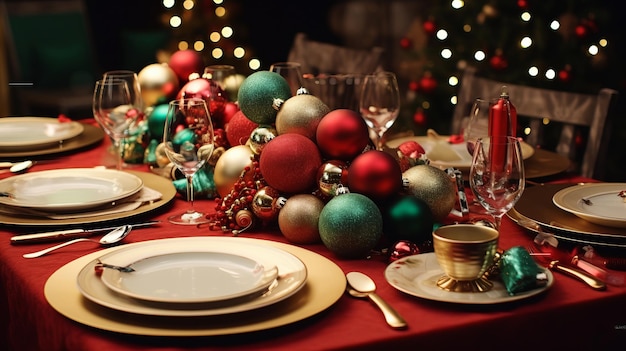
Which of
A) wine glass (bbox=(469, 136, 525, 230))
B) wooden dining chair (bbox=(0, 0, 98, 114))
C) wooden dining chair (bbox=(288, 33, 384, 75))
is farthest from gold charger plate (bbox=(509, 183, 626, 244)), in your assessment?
wooden dining chair (bbox=(0, 0, 98, 114))

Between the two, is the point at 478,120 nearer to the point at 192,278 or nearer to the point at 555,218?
the point at 555,218

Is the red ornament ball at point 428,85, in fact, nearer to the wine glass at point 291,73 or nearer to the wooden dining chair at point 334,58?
the wooden dining chair at point 334,58

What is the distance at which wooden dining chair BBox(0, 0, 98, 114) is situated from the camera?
16.9 feet

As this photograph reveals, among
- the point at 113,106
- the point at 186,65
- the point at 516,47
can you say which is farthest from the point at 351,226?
the point at 516,47

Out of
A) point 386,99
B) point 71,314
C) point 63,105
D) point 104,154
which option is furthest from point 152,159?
point 63,105

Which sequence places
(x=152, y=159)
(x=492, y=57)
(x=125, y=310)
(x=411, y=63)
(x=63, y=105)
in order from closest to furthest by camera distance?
(x=125, y=310), (x=152, y=159), (x=492, y=57), (x=63, y=105), (x=411, y=63)

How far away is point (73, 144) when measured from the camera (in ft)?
6.65

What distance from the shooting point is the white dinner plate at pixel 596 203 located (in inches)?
51.3

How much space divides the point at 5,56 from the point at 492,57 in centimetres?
319

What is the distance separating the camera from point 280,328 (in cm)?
99

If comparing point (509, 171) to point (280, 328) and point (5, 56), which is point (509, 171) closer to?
point (280, 328)

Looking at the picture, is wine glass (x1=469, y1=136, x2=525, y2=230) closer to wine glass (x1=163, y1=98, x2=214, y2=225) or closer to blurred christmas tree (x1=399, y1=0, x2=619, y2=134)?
wine glass (x1=163, y1=98, x2=214, y2=225)

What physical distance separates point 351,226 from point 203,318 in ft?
1.04

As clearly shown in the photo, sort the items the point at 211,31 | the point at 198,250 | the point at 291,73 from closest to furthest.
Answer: the point at 198,250 < the point at 291,73 < the point at 211,31
